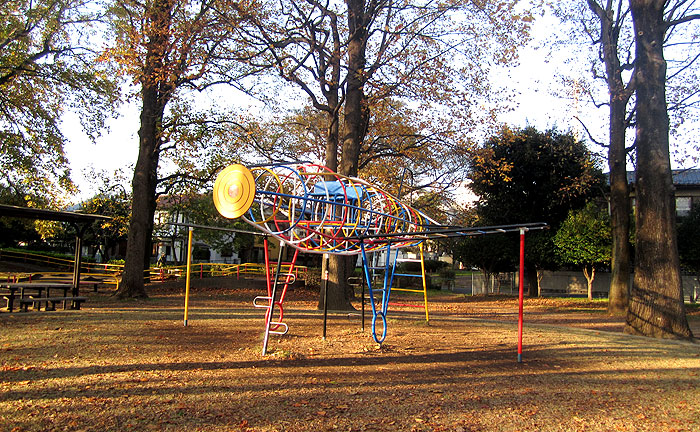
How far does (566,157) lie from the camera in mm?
24922

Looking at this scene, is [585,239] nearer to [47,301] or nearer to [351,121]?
[351,121]

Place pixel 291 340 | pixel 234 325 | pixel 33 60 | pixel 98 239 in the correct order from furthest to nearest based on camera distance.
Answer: pixel 98 239 < pixel 33 60 < pixel 234 325 < pixel 291 340

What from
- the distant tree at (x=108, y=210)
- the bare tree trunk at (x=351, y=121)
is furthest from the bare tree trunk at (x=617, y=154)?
the distant tree at (x=108, y=210)

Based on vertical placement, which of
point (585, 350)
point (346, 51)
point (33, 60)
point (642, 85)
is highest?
point (33, 60)

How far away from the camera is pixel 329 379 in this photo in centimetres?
595

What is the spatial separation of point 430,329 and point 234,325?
4.12 m

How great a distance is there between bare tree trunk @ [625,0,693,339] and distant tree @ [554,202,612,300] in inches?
510

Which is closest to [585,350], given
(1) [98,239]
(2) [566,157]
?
(2) [566,157]

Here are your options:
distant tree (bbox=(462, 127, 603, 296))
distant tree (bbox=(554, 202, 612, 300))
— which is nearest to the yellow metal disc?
distant tree (bbox=(462, 127, 603, 296))

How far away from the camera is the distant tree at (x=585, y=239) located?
74.8 feet

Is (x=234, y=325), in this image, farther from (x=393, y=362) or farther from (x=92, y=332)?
(x=393, y=362)

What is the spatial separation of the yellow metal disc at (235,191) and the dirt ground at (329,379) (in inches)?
77.8

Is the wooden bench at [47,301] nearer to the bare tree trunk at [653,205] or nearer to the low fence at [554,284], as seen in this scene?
the bare tree trunk at [653,205]

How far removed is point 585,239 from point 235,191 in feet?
68.6
